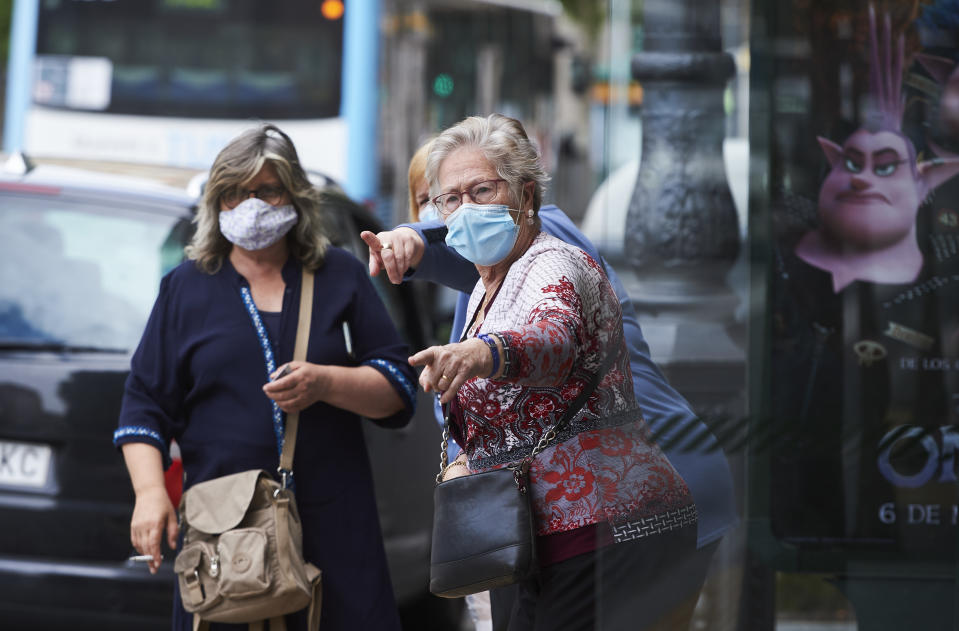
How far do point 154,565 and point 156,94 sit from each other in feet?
30.0

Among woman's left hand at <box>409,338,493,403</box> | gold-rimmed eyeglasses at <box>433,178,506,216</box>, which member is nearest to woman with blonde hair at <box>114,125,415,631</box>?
gold-rimmed eyeglasses at <box>433,178,506,216</box>

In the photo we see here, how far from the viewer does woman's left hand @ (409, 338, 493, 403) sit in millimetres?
2176

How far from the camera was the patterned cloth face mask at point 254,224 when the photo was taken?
11.1 ft

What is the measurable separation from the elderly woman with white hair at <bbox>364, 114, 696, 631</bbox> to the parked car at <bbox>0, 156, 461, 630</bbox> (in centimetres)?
194

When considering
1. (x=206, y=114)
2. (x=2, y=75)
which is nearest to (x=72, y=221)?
(x=206, y=114)

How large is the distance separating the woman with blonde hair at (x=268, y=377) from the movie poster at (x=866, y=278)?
1017mm

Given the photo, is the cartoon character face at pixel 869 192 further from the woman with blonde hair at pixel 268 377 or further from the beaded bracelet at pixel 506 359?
the beaded bracelet at pixel 506 359

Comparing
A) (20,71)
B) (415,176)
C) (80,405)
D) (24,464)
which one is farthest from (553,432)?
(20,71)

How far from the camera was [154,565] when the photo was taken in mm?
3270

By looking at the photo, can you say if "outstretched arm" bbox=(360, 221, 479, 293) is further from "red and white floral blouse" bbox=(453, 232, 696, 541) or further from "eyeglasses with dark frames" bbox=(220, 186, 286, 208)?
"eyeglasses with dark frames" bbox=(220, 186, 286, 208)

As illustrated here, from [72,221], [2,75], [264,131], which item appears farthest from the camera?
[2,75]

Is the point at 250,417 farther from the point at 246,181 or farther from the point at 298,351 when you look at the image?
the point at 246,181

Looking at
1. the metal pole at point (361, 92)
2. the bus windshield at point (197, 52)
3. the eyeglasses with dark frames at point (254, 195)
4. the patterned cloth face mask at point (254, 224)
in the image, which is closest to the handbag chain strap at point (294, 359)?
the patterned cloth face mask at point (254, 224)

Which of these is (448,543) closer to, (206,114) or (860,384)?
(860,384)
